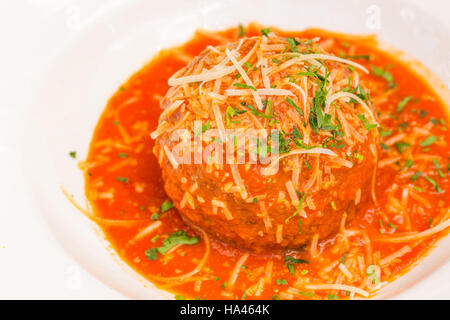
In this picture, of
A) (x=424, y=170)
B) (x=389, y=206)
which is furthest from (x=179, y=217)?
(x=424, y=170)

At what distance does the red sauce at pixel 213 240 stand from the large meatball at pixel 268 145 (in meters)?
0.27

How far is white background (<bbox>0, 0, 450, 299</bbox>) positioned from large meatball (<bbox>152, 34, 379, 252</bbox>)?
1006mm

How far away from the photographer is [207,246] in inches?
200

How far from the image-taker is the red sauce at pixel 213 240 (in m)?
4.82

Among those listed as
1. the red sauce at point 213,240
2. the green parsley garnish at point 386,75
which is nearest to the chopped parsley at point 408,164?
the red sauce at point 213,240

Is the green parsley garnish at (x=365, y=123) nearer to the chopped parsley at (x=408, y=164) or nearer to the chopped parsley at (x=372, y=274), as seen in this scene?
the chopped parsley at (x=408, y=164)

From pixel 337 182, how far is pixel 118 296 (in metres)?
1.96

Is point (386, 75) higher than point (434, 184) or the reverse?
higher

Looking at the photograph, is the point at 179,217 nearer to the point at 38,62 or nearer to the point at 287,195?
the point at 287,195

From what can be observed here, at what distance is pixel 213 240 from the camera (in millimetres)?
5145

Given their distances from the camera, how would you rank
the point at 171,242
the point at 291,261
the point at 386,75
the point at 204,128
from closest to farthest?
1. the point at 204,128
2. the point at 291,261
3. the point at 171,242
4. the point at 386,75

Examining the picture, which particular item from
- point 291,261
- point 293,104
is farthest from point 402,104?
point 291,261

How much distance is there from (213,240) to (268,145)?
121 cm

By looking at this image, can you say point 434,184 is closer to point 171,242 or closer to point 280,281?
point 280,281
